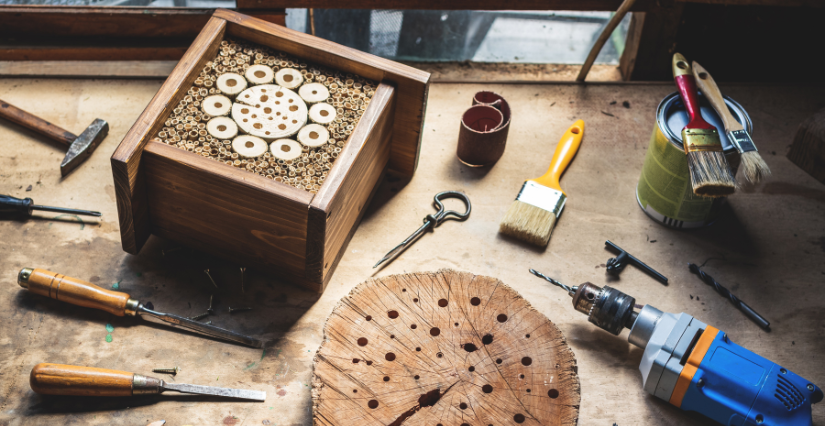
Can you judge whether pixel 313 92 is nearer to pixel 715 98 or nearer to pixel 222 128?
pixel 222 128

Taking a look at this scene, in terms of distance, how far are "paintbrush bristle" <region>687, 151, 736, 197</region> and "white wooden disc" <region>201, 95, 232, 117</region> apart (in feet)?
4.27

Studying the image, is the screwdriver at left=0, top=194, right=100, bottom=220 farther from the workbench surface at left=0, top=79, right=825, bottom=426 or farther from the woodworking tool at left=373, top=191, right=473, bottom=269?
the woodworking tool at left=373, top=191, right=473, bottom=269

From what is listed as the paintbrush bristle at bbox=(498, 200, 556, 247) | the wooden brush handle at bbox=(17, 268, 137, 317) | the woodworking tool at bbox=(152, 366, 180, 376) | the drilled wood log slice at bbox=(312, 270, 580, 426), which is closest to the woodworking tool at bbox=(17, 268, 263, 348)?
the wooden brush handle at bbox=(17, 268, 137, 317)

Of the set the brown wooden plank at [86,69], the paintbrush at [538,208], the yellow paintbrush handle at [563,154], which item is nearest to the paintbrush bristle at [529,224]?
the paintbrush at [538,208]

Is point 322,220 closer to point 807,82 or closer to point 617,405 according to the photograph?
point 617,405

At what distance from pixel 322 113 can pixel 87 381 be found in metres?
0.92

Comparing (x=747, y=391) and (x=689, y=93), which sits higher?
(x=689, y=93)

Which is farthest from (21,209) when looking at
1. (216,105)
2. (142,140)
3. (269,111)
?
(269,111)

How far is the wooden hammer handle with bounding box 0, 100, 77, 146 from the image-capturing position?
2.24 m

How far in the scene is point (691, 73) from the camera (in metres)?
2.09

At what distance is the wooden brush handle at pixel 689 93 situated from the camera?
1.95 meters

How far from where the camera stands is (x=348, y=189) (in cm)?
188

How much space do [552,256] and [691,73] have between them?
70cm

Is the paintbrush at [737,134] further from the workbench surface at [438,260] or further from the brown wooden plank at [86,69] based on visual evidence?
the brown wooden plank at [86,69]
